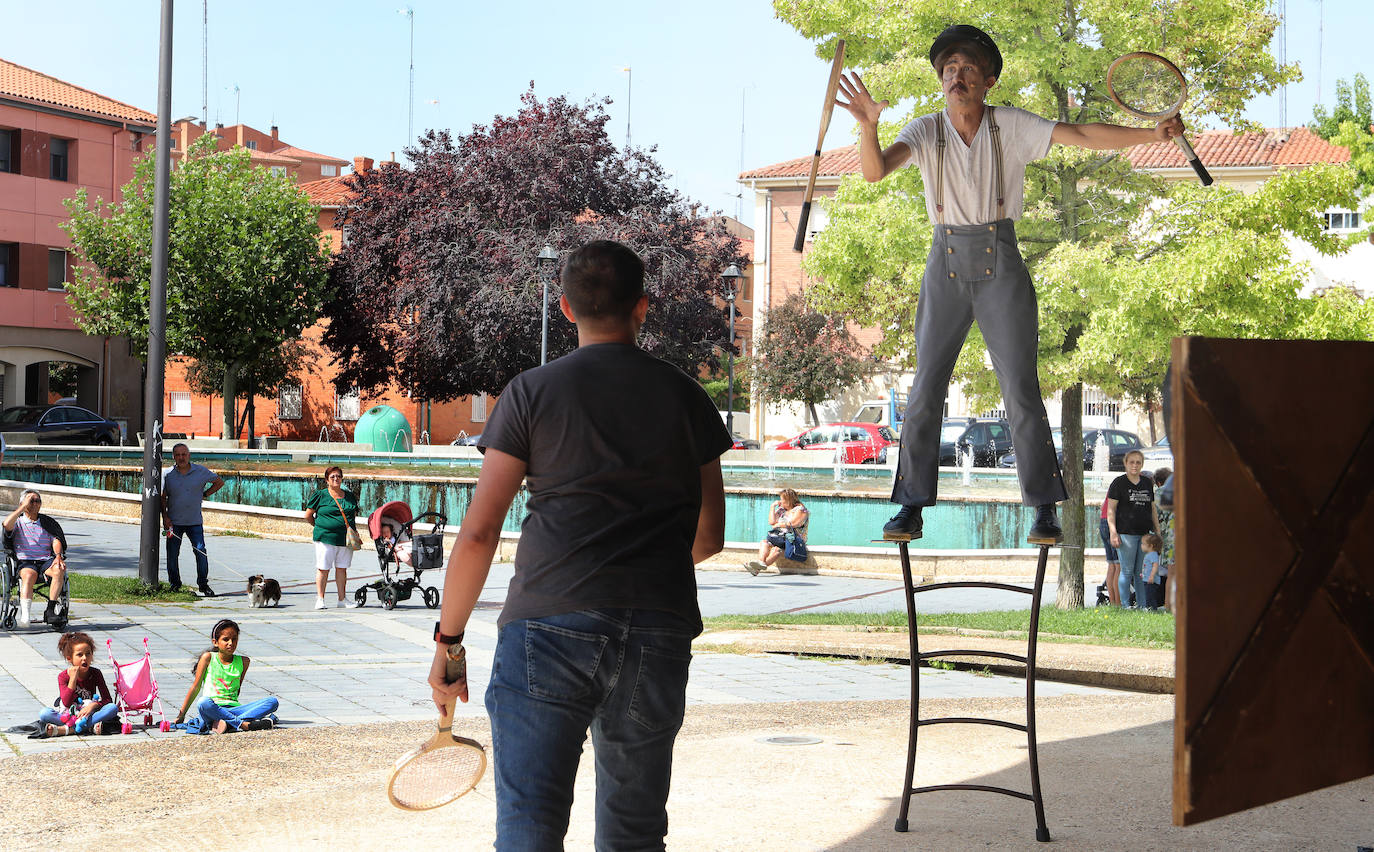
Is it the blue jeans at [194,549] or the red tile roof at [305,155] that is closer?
the blue jeans at [194,549]

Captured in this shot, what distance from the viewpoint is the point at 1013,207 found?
18.2 feet

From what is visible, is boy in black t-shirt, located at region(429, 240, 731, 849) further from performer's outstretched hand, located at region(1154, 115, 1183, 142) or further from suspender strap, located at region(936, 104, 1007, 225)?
performer's outstretched hand, located at region(1154, 115, 1183, 142)

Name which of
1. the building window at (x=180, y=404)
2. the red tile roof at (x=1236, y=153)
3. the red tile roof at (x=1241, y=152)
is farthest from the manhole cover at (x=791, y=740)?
the building window at (x=180, y=404)

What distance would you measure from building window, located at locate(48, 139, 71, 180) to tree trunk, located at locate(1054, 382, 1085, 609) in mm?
42866

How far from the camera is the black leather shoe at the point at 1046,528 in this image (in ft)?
18.0

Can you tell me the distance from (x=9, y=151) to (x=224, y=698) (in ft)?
148

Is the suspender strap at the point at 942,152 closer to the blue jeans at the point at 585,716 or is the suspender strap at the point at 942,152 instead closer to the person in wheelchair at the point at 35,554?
the blue jeans at the point at 585,716

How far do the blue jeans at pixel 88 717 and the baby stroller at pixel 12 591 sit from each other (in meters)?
4.86

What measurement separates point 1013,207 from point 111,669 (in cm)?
868

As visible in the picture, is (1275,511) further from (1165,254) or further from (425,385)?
(425,385)

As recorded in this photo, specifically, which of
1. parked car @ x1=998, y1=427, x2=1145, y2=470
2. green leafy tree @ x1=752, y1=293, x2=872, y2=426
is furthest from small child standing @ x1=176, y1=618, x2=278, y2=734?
green leafy tree @ x1=752, y1=293, x2=872, y2=426

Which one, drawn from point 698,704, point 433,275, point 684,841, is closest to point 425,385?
point 433,275

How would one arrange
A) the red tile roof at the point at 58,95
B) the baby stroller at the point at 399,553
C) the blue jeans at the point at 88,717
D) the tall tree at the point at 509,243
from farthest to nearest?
the red tile roof at the point at 58,95, the tall tree at the point at 509,243, the baby stroller at the point at 399,553, the blue jeans at the point at 88,717

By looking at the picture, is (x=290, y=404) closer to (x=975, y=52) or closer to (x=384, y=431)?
(x=384, y=431)
